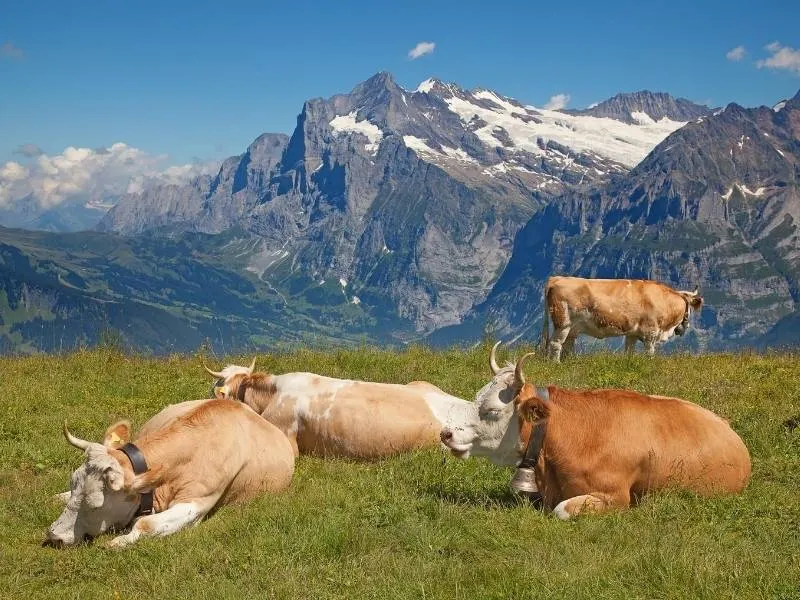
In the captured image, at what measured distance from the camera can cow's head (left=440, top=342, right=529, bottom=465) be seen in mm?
9938

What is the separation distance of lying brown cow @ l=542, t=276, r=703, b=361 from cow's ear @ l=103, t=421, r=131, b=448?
1483 centimetres

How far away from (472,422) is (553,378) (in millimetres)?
7773

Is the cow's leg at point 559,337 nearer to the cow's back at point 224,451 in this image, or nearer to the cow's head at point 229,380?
the cow's head at point 229,380

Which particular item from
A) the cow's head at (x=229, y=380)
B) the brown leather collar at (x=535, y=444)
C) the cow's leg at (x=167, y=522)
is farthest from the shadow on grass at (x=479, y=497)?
the cow's head at (x=229, y=380)

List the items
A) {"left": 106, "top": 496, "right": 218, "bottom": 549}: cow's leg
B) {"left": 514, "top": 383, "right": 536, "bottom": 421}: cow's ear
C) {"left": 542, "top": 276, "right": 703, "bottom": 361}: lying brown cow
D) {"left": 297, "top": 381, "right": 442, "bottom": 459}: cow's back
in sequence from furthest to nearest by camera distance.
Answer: {"left": 542, "top": 276, "right": 703, "bottom": 361}: lying brown cow < {"left": 297, "top": 381, "right": 442, "bottom": 459}: cow's back < {"left": 514, "top": 383, "right": 536, "bottom": 421}: cow's ear < {"left": 106, "top": 496, "right": 218, "bottom": 549}: cow's leg

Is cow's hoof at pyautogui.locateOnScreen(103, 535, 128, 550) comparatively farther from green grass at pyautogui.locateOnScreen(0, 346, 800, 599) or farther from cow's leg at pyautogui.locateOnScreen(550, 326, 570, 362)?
cow's leg at pyautogui.locateOnScreen(550, 326, 570, 362)

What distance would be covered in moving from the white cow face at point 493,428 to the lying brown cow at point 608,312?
1339 centimetres

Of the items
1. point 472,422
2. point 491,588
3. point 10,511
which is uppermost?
point 472,422

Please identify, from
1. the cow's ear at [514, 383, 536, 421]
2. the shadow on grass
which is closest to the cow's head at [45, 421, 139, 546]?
the shadow on grass

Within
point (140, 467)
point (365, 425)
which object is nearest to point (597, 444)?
point (365, 425)

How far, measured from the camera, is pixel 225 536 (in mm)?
8961

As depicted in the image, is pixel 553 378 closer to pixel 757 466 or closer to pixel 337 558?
pixel 757 466

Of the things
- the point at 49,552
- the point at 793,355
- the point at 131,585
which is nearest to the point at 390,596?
the point at 131,585

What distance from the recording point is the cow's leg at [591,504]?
364 inches
